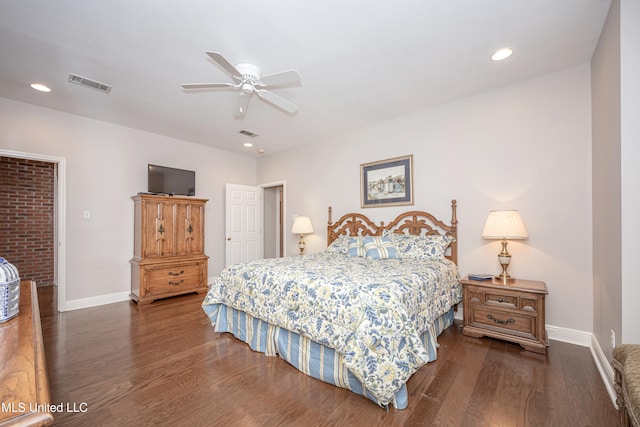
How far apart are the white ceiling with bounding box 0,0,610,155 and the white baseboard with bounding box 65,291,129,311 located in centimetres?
258

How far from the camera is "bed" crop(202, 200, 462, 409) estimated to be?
5.51 ft

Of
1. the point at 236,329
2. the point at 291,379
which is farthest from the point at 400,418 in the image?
the point at 236,329

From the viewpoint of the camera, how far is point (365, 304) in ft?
5.84

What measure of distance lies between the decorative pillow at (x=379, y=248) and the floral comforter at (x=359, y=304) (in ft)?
1.29

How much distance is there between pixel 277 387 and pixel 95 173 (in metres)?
3.97

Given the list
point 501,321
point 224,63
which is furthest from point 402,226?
point 224,63

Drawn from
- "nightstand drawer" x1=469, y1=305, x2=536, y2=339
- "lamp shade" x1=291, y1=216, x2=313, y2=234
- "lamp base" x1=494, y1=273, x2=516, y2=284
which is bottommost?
"nightstand drawer" x1=469, y1=305, x2=536, y2=339

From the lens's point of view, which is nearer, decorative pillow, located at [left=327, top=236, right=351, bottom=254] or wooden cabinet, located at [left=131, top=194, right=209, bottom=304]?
decorative pillow, located at [left=327, top=236, right=351, bottom=254]

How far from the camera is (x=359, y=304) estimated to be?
180cm

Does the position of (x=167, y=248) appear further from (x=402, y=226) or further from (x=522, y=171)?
(x=522, y=171)

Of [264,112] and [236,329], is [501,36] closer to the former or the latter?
[264,112]

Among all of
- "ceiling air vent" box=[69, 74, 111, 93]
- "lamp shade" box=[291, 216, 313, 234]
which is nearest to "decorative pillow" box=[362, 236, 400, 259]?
"lamp shade" box=[291, 216, 313, 234]

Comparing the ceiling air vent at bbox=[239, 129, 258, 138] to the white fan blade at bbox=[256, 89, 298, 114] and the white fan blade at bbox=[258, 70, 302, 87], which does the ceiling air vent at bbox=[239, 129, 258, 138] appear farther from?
the white fan blade at bbox=[258, 70, 302, 87]

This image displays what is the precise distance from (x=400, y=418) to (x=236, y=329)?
1.73 meters
